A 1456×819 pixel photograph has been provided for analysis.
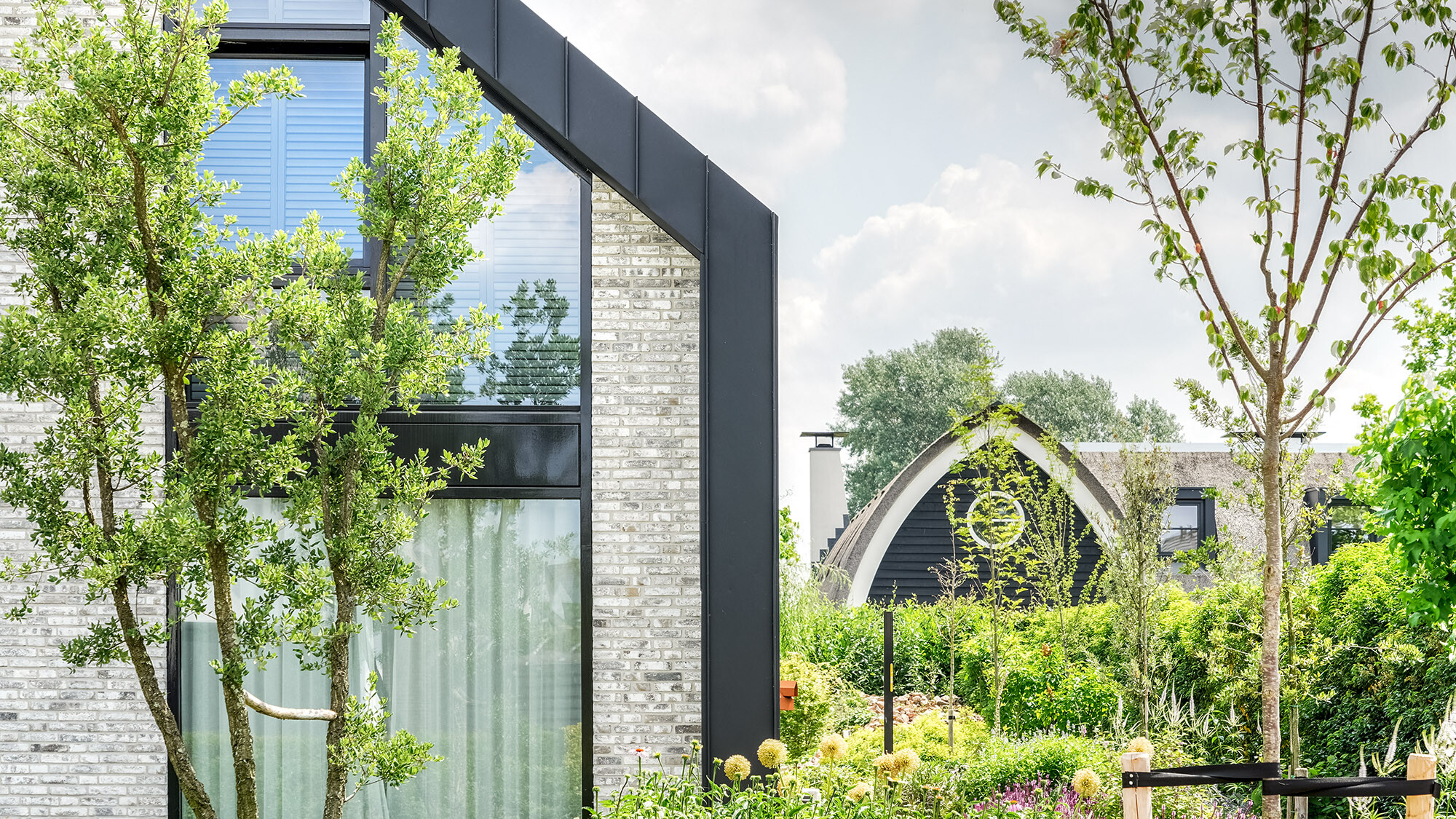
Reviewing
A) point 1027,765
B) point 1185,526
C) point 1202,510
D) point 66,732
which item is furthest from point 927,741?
point 1185,526

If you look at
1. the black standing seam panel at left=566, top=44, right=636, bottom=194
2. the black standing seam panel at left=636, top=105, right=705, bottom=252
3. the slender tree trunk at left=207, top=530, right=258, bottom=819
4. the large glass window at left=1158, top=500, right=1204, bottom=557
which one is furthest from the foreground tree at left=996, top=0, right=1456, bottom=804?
the large glass window at left=1158, top=500, right=1204, bottom=557

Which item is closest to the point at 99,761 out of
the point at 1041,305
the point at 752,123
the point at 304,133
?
the point at 304,133

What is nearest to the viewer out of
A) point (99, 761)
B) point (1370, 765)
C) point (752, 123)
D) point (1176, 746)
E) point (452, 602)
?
point (452, 602)

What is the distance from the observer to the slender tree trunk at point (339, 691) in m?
3.77

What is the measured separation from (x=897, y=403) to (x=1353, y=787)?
32.1m

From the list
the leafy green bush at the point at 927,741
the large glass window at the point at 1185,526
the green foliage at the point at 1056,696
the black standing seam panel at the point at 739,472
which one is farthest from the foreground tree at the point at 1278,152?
the large glass window at the point at 1185,526

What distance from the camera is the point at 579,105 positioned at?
505 cm

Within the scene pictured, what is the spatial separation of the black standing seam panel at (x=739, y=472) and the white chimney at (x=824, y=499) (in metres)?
11.6

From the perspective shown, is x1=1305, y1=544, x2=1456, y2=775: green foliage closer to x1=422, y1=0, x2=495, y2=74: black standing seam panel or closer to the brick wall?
the brick wall

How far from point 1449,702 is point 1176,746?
156cm

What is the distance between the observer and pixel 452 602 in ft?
13.1

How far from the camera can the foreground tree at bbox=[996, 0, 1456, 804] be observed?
4.00m

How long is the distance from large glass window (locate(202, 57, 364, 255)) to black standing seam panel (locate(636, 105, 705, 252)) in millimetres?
1696

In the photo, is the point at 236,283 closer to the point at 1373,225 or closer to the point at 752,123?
the point at 1373,225
